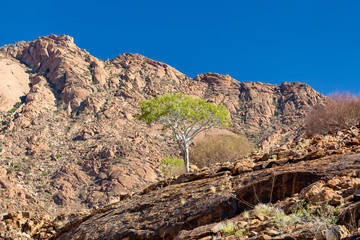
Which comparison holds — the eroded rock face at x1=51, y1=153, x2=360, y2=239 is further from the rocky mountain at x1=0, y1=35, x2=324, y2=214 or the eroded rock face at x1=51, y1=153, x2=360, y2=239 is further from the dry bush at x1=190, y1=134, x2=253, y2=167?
the rocky mountain at x1=0, y1=35, x2=324, y2=214

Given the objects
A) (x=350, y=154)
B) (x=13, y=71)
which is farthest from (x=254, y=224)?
(x=13, y=71)

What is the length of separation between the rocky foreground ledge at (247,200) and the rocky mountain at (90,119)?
42323 millimetres

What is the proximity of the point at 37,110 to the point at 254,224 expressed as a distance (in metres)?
74.6

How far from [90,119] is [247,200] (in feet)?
222

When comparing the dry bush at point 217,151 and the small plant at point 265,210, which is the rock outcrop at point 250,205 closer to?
the small plant at point 265,210

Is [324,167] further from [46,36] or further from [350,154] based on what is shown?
[46,36]

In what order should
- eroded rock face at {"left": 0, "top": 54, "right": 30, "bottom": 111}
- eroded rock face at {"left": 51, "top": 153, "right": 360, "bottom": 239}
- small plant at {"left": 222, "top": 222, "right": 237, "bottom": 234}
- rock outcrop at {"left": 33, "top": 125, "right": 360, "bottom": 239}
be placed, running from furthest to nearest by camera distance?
eroded rock face at {"left": 0, "top": 54, "right": 30, "bottom": 111} < eroded rock face at {"left": 51, "top": 153, "right": 360, "bottom": 239} < small plant at {"left": 222, "top": 222, "right": 237, "bottom": 234} < rock outcrop at {"left": 33, "top": 125, "right": 360, "bottom": 239}

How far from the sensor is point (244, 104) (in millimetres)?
102188

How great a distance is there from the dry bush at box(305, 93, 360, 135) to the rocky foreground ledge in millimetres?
10157

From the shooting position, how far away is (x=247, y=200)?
268 inches

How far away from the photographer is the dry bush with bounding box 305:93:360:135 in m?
17.6

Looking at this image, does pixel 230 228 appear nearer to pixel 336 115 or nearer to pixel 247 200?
pixel 247 200

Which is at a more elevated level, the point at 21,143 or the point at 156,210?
the point at 21,143

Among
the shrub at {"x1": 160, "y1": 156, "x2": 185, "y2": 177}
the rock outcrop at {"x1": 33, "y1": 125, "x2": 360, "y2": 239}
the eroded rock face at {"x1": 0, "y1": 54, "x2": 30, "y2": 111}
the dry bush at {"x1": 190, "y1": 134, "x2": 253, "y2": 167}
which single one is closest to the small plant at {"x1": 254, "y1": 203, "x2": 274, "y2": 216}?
the rock outcrop at {"x1": 33, "y1": 125, "x2": 360, "y2": 239}
